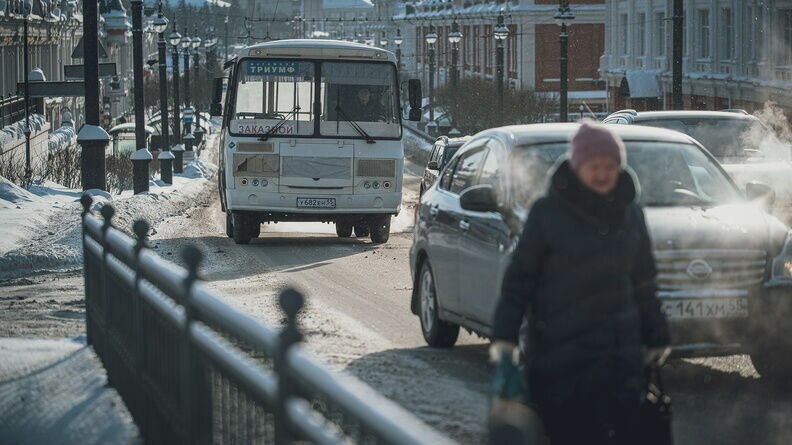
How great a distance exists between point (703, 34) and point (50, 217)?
3399cm

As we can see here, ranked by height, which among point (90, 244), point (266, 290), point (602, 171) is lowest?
point (266, 290)

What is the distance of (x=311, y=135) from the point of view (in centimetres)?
2191

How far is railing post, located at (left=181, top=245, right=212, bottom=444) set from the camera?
5789 millimetres

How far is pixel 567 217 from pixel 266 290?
9892 millimetres

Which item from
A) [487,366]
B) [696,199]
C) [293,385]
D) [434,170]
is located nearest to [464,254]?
[487,366]

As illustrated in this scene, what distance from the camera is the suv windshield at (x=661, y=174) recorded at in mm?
9656

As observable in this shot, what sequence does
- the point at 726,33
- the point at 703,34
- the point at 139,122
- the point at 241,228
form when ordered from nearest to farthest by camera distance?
1. the point at 241,228
2. the point at 139,122
3. the point at 726,33
4. the point at 703,34

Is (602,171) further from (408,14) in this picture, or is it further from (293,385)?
(408,14)

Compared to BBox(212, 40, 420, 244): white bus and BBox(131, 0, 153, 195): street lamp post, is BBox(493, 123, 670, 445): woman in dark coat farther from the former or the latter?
BBox(131, 0, 153, 195): street lamp post

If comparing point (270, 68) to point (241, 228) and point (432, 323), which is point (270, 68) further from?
point (432, 323)

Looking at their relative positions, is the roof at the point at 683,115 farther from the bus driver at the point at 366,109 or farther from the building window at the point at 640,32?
the building window at the point at 640,32

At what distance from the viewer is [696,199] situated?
31.9 feet

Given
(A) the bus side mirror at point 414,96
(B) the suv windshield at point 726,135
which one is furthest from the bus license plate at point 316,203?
(B) the suv windshield at point 726,135

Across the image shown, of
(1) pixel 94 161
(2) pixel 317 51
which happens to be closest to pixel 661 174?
(2) pixel 317 51
